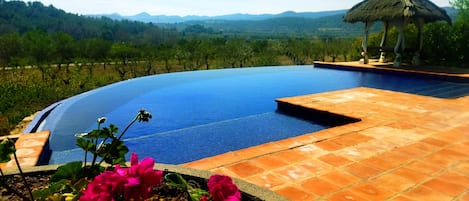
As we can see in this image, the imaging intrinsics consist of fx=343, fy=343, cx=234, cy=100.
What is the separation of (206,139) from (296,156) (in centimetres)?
170

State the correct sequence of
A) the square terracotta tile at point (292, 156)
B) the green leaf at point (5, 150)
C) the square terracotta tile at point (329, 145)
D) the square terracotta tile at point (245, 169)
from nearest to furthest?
the green leaf at point (5, 150) → the square terracotta tile at point (245, 169) → the square terracotta tile at point (292, 156) → the square terracotta tile at point (329, 145)

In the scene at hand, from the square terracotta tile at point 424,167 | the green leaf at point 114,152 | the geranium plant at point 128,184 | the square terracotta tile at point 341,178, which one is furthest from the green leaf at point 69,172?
the square terracotta tile at point 424,167

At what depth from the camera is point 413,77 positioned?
1023cm

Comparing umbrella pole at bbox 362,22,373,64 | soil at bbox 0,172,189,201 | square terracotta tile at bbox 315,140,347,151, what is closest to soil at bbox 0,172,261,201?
soil at bbox 0,172,189,201

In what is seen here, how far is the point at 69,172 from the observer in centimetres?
166

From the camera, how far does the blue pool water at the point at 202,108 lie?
463 cm

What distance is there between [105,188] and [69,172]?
2.20ft

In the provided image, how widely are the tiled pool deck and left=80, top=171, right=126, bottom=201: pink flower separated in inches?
70.1

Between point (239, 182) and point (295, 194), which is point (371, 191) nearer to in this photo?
point (295, 194)

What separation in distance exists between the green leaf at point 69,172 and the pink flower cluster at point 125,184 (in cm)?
58

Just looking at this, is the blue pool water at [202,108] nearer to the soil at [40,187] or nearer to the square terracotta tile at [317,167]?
the square terracotta tile at [317,167]

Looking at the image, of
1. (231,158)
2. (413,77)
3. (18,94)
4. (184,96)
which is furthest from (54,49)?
(231,158)

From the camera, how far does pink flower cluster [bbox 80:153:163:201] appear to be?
1.10 m

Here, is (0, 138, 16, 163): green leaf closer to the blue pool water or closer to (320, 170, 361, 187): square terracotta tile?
(320, 170, 361, 187): square terracotta tile
